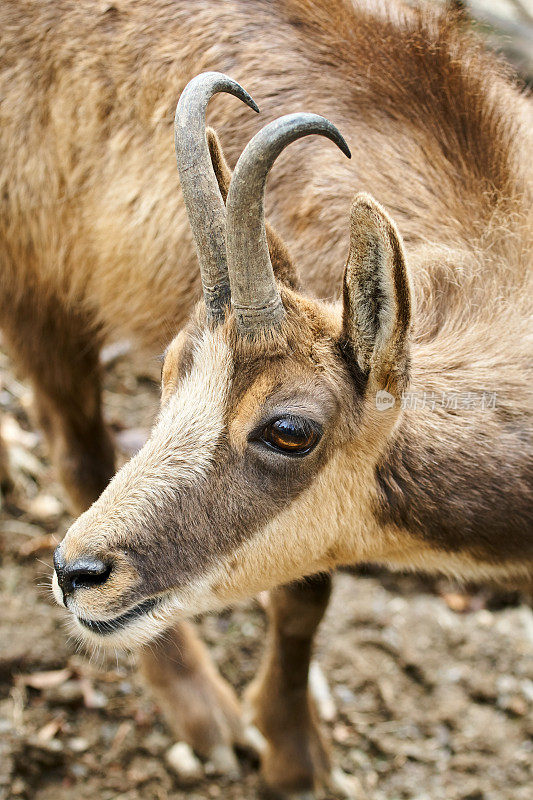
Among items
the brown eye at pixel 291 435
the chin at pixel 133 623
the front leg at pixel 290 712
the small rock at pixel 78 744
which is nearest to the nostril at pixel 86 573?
the chin at pixel 133 623

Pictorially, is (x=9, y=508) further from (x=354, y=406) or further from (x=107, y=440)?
(x=354, y=406)

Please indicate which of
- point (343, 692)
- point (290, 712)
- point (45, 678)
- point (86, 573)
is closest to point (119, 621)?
point (86, 573)

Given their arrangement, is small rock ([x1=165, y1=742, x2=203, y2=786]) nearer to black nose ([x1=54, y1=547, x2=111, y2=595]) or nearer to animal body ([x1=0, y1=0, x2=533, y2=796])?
animal body ([x1=0, y1=0, x2=533, y2=796])

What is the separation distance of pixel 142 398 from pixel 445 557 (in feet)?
13.7

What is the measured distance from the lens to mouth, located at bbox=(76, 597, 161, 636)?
9.68 ft

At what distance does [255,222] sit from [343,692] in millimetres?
3609

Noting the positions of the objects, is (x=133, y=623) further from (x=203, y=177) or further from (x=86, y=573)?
(x=203, y=177)

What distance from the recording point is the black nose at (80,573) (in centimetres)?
280

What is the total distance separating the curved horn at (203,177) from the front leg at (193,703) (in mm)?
2464

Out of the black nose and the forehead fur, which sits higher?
the forehead fur

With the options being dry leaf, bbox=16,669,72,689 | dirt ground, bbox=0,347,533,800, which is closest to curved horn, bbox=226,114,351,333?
dirt ground, bbox=0,347,533,800

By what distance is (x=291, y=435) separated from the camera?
9.46ft

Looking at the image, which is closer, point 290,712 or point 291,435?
point 291,435

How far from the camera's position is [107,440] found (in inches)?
214
